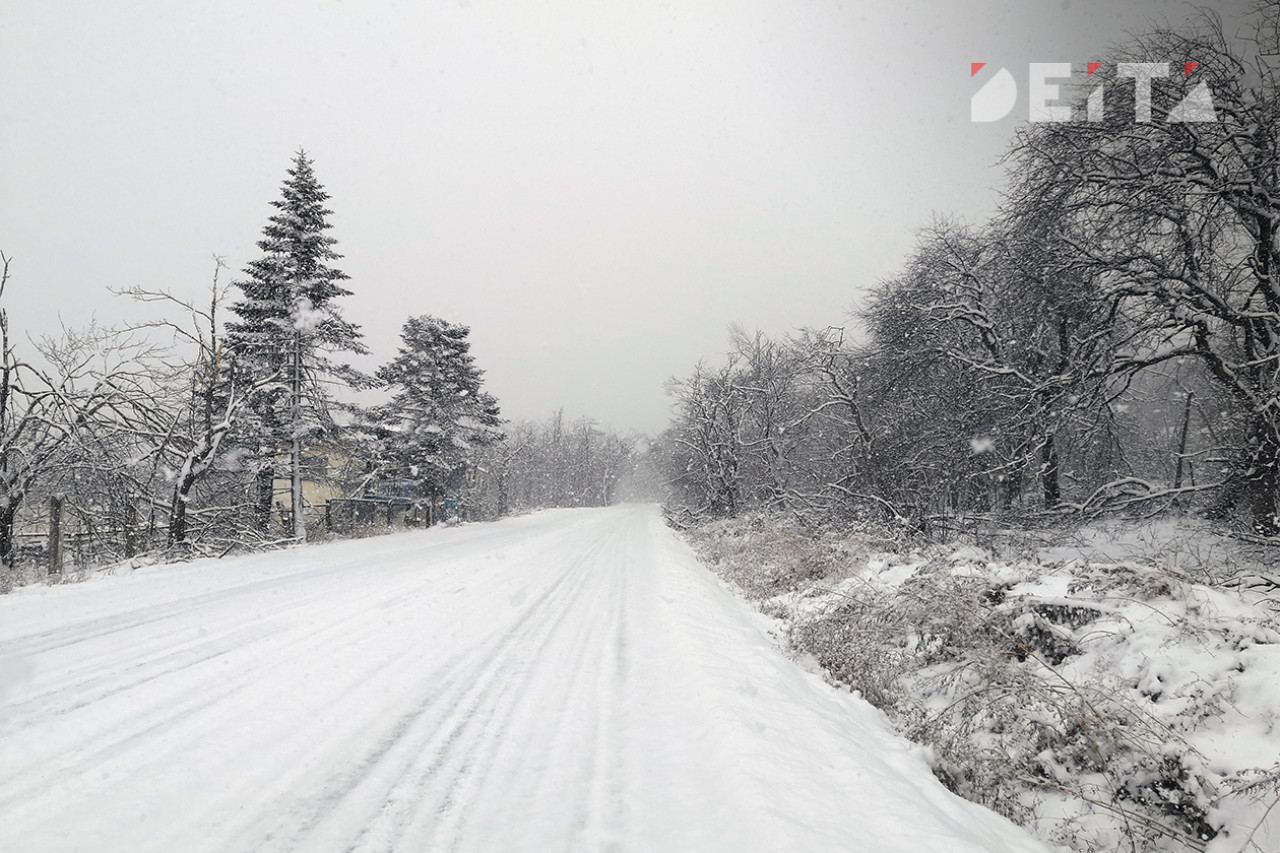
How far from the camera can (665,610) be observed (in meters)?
7.30

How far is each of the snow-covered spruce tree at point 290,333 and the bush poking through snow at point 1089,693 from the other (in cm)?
1715

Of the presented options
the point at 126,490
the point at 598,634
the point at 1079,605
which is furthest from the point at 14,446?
the point at 1079,605

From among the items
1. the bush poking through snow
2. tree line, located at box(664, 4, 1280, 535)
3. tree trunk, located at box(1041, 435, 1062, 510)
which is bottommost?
the bush poking through snow

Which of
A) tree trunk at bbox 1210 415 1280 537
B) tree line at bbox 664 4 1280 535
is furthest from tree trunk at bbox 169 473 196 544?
tree trunk at bbox 1210 415 1280 537

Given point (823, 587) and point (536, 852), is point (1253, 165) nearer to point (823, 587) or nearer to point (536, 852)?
point (823, 587)

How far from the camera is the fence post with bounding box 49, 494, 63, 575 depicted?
888 centimetres

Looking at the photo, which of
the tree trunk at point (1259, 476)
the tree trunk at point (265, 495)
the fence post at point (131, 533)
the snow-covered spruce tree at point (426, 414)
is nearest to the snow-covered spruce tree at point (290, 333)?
the tree trunk at point (265, 495)

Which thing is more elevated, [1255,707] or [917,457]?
[917,457]

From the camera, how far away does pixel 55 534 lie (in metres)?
8.98

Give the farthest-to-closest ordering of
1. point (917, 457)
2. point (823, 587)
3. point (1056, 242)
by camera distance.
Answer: point (917, 457) → point (1056, 242) → point (823, 587)

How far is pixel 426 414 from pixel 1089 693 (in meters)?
27.3

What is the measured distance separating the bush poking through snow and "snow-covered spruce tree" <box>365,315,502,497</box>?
24.3m

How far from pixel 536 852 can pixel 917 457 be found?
11822 millimetres

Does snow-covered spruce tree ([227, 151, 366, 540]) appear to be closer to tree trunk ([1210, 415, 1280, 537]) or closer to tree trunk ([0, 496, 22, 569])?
tree trunk ([0, 496, 22, 569])
